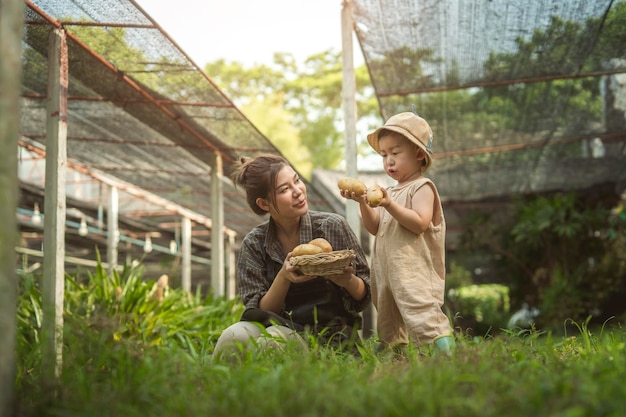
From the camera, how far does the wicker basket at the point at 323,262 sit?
339 cm

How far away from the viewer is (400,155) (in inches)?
153

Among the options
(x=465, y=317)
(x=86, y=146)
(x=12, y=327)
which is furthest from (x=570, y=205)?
(x=12, y=327)

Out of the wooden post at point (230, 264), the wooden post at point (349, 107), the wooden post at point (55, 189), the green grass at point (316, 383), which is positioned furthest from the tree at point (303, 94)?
the green grass at point (316, 383)

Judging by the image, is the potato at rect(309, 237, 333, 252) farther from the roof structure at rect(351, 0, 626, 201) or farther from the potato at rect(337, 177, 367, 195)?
the roof structure at rect(351, 0, 626, 201)

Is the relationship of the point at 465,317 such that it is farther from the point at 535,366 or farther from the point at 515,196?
the point at 535,366

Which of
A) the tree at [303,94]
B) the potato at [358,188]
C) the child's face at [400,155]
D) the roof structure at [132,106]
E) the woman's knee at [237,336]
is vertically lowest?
the woman's knee at [237,336]

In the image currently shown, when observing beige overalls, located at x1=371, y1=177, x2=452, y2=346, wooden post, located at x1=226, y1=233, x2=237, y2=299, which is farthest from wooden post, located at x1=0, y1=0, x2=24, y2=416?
wooden post, located at x1=226, y1=233, x2=237, y2=299

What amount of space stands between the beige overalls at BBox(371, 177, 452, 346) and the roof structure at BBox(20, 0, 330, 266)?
2378mm

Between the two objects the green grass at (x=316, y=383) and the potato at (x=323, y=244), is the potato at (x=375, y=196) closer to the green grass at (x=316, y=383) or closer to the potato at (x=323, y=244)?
the potato at (x=323, y=244)

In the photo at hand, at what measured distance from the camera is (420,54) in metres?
6.62

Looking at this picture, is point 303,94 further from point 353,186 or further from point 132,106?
point 353,186

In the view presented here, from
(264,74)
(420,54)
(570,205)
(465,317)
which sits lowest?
(465,317)

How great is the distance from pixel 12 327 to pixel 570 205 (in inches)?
406

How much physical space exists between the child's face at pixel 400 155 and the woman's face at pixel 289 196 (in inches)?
18.7
